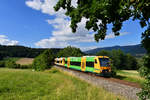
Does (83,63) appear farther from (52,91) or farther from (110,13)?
(110,13)

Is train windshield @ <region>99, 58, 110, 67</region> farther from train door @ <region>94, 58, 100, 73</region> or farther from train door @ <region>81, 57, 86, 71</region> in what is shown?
train door @ <region>81, 57, 86, 71</region>

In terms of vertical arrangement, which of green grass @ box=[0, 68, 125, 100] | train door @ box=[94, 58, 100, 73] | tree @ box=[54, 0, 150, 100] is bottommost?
green grass @ box=[0, 68, 125, 100]

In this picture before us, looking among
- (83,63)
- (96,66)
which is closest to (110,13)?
(96,66)

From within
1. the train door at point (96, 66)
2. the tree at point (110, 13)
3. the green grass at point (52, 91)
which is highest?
the tree at point (110, 13)

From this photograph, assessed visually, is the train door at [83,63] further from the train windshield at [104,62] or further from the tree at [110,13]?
the tree at [110,13]

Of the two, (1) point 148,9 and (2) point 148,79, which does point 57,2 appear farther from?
(2) point 148,79

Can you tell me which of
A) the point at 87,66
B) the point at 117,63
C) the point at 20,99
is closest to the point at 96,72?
the point at 87,66

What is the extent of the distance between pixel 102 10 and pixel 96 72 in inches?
567

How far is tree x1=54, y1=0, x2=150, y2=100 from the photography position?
3599 millimetres

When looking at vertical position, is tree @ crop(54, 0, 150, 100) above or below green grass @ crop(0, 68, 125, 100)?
above

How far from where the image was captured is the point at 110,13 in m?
3.97

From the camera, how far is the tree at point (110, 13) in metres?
3.60

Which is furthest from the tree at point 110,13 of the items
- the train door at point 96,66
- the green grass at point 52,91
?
the train door at point 96,66

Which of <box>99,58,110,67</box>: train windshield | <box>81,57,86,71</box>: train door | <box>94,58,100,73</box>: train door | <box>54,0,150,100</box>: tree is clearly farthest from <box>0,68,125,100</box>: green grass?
<box>54,0,150,100</box>: tree
